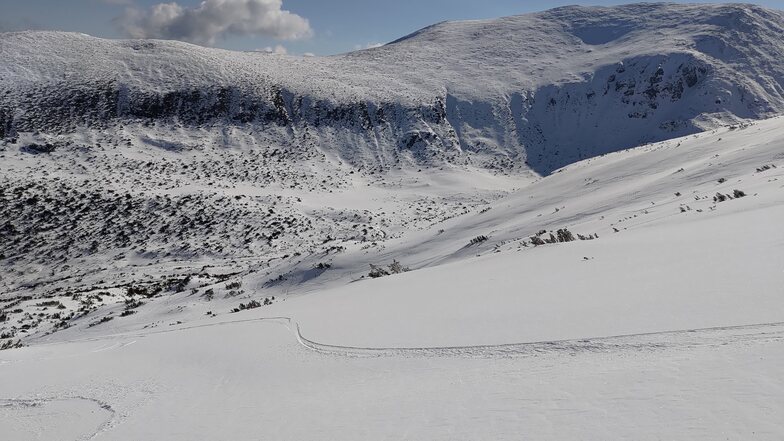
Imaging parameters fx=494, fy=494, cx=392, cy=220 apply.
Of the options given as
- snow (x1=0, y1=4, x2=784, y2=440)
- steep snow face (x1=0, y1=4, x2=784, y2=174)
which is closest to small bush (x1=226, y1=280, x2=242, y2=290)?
snow (x1=0, y1=4, x2=784, y2=440)

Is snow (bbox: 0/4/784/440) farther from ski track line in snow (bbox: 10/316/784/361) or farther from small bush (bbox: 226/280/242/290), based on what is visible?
small bush (bbox: 226/280/242/290)

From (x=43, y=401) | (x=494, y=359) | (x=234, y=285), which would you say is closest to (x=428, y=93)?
(x=234, y=285)

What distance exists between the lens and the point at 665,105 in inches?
2392

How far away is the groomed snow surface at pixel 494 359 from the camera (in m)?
3.00

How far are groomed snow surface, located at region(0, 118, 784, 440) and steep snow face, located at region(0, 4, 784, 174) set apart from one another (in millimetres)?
43631

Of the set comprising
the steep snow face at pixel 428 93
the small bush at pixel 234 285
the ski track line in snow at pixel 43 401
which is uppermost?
the steep snow face at pixel 428 93

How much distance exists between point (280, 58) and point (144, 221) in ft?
152

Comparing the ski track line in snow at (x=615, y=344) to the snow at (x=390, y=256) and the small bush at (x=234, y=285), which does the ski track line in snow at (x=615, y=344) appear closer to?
the snow at (x=390, y=256)

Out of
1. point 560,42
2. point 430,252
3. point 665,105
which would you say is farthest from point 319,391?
point 560,42

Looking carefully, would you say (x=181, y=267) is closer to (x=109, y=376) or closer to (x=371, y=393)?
(x=109, y=376)

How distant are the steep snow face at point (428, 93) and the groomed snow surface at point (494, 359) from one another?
43631 millimetres

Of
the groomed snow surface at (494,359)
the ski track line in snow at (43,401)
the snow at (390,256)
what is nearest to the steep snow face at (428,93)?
the snow at (390,256)

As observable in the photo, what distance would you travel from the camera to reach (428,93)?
207 ft

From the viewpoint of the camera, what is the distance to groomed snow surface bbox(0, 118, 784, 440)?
3.00 metres
